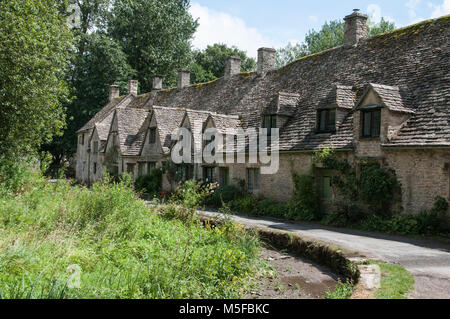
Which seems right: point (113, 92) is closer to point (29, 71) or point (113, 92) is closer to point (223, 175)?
point (223, 175)

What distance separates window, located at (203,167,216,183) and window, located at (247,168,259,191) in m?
3.03

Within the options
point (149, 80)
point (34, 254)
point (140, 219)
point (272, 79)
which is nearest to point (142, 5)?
point (149, 80)

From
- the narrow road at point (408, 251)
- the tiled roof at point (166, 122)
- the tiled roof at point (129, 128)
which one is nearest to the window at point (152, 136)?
the tiled roof at point (166, 122)

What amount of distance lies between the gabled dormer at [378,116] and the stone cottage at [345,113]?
37mm

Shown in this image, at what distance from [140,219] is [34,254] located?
4023mm

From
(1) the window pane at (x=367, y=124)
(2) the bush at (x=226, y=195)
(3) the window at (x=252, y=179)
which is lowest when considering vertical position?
(2) the bush at (x=226, y=195)

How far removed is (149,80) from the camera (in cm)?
4869

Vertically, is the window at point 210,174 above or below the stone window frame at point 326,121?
below

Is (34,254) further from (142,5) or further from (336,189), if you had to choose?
(142,5)

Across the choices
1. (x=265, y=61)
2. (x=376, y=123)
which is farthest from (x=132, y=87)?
(x=376, y=123)

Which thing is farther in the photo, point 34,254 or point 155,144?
point 155,144

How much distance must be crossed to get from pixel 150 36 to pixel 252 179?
108ft

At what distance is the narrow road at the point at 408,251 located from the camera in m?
7.06

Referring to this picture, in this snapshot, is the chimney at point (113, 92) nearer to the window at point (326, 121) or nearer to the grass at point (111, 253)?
the window at point (326, 121)
